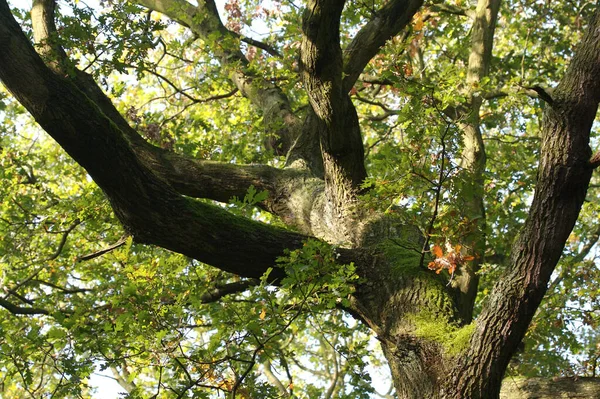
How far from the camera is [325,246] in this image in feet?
13.4

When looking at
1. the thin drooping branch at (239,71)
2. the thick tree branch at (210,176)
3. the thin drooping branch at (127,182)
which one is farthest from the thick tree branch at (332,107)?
the thin drooping branch at (239,71)

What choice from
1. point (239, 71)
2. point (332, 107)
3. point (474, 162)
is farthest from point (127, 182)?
point (474, 162)

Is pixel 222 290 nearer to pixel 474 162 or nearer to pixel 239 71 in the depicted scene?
pixel 239 71

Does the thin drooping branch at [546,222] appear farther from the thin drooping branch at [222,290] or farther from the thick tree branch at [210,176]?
the thin drooping branch at [222,290]

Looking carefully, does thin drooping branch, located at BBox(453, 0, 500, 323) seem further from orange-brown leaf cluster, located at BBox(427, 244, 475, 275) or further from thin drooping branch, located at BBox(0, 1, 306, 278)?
thin drooping branch, located at BBox(0, 1, 306, 278)

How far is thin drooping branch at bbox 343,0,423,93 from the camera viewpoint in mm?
5910

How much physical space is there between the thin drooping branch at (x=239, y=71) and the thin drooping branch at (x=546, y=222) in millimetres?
3634

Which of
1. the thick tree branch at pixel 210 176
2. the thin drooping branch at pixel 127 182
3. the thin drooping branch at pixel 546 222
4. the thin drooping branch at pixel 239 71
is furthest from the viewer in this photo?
the thin drooping branch at pixel 239 71

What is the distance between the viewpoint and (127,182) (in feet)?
12.8

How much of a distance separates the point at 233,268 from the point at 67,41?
2101mm

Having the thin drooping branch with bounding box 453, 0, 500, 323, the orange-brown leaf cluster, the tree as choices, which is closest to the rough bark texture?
the tree

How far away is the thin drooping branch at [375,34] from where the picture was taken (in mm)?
5910

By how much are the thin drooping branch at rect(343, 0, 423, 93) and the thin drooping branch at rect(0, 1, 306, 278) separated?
6.89 feet

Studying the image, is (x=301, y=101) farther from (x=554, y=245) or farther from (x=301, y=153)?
(x=554, y=245)
